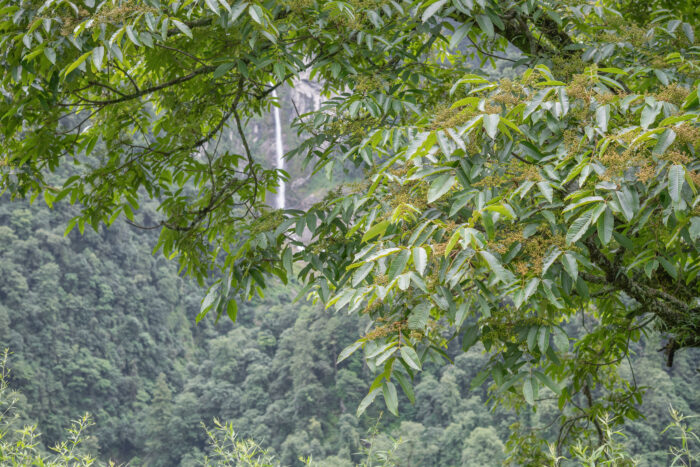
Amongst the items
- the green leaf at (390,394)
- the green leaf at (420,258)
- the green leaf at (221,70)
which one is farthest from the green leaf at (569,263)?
the green leaf at (221,70)

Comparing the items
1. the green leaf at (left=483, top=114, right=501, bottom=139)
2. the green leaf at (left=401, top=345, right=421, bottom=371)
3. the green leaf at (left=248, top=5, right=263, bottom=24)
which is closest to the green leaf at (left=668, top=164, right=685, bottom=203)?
the green leaf at (left=483, top=114, right=501, bottom=139)

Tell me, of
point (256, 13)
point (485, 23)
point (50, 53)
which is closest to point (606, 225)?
point (485, 23)

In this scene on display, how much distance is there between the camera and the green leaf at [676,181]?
44.9 inches

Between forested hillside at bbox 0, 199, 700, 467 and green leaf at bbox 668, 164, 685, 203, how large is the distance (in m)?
21.5

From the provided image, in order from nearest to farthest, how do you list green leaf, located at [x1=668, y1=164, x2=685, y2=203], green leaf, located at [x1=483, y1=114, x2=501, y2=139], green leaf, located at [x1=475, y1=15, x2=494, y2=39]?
green leaf, located at [x1=668, y1=164, x2=685, y2=203] → green leaf, located at [x1=483, y1=114, x2=501, y2=139] → green leaf, located at [x1=475, y1=15, x2=494, y2=39]

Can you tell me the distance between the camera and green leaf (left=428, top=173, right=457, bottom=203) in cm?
128

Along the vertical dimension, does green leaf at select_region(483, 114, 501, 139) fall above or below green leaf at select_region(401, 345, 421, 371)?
above

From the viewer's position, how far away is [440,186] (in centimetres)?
→ 130

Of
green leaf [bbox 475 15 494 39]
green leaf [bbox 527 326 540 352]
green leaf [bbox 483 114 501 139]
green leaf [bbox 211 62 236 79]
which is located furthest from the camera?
green leaf [bbox 211 62 236 79]

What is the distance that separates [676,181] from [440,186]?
18.6 inches

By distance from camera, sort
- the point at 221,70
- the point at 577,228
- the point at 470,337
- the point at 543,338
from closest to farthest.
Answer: the point at 577,228, the point at 543,338, the point at 470,337, the point at 221,70

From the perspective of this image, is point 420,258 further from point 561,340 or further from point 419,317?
point 561,340

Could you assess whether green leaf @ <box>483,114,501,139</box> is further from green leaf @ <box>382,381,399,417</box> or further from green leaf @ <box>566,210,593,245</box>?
green leaf @ <box>382,381,399,417</box>

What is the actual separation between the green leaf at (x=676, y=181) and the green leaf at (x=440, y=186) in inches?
17.0
